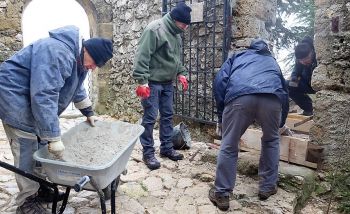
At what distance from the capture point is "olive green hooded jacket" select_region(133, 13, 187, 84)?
316cm

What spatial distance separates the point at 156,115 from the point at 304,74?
2845 millimetres

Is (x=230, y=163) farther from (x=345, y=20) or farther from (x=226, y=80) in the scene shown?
(x=345, y=20)

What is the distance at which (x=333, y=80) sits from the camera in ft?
9.42

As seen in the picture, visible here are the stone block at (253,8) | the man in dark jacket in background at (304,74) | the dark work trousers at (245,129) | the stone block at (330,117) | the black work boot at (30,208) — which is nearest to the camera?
the black work boot at (30,208)

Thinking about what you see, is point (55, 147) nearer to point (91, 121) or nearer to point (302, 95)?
point (91, 121)

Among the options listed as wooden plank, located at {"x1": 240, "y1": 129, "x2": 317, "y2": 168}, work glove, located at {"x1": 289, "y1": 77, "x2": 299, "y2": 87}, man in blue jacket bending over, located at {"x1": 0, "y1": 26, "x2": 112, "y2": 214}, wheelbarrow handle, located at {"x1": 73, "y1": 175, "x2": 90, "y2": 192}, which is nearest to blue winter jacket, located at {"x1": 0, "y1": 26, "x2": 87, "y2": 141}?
man in blue jacket bending over, located at {"x1": 0, "y1": 26, "x2": 112, "y2": 214}

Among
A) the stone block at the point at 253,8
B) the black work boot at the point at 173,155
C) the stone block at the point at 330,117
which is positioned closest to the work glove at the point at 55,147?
the black work boot at the point at 173,155

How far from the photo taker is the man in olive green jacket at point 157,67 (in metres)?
3.16

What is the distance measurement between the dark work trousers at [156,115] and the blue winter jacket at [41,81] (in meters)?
1.16

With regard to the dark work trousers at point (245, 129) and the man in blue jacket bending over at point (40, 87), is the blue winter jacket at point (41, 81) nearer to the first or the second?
the man in blue jacket bending over at point (40, 87)

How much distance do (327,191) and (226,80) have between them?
4.51 feet

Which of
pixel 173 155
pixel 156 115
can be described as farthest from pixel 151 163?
pixel 156 115

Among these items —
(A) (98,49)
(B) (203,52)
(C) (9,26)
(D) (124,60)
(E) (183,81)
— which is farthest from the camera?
(D) (124,60)

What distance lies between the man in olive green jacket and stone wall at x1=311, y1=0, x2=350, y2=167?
131 centimetres
